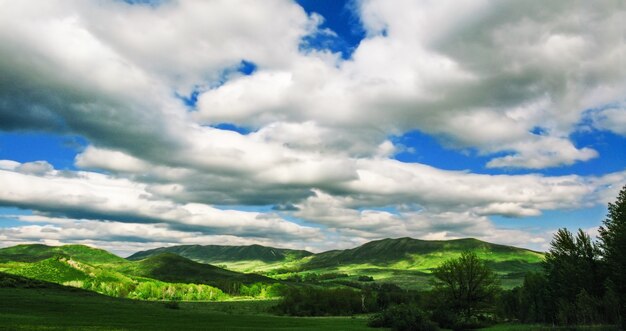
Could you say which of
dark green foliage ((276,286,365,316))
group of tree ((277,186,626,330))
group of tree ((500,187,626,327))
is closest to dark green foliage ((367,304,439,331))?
group of tree ((277,186,626,330))

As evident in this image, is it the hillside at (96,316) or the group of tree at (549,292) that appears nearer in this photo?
the hillside at (96,316)

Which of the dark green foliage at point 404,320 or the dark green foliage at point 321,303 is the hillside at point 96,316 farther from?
the dark green foliage at point 321,303

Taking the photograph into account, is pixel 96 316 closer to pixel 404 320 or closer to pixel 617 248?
pixel 404 320

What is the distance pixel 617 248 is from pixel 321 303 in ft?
396

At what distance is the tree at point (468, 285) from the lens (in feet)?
341

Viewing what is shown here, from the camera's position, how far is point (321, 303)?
172m

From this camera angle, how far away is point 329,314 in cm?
16625

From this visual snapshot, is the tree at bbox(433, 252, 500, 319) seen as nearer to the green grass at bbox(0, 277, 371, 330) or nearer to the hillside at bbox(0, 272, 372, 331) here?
the hillside at bbox(0, 272, 372, 331)

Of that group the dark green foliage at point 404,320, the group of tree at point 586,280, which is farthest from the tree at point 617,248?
the dark green foliage at point 404,320

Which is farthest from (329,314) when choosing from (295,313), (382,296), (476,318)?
(476,318)

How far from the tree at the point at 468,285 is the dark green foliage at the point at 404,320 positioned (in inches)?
906

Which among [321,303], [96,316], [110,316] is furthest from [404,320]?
[321,303]

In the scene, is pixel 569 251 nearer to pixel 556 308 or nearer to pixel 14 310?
pixel 556 308

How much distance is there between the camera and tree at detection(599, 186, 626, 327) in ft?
217
